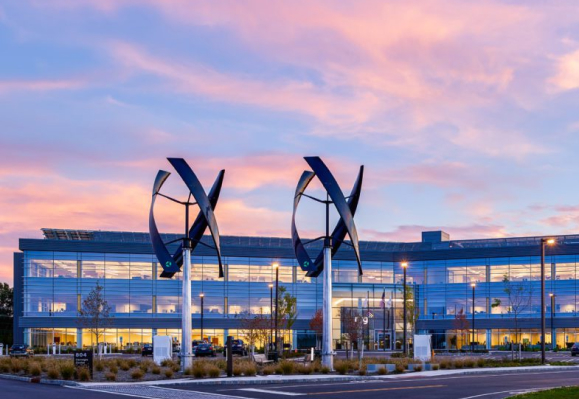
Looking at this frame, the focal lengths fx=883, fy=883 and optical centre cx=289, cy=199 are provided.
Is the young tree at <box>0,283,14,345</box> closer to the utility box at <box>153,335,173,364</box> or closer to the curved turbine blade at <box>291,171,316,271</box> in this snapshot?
the utility box at <box>153,335,173,364</box>

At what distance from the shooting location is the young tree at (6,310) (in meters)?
134

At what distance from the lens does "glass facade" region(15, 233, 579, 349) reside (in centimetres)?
9619

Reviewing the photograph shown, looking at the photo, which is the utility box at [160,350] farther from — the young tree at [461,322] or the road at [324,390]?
the young tree at [461,322]

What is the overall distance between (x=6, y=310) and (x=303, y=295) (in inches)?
2427

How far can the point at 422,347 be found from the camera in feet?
175

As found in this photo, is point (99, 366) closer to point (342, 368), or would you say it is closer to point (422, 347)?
point (342, 368)

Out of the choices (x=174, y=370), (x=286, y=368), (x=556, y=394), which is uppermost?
(x=556, y=394)

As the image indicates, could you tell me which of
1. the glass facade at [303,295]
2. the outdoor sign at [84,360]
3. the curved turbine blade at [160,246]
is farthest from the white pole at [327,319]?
the glass facade at [303,295]

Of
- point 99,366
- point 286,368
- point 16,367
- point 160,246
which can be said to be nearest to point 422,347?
point 286,368

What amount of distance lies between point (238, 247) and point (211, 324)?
952 cm

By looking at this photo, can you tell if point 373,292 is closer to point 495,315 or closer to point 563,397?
point 495,315

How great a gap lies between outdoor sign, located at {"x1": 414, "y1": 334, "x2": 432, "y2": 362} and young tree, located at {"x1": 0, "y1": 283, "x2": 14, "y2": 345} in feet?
293

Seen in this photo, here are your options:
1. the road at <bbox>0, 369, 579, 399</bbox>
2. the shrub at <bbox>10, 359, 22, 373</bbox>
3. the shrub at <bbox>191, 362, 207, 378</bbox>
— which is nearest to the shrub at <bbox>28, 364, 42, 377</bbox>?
the road at <bbox>0, 369, 579, 399</bbox>

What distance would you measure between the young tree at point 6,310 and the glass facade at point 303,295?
3390cm
